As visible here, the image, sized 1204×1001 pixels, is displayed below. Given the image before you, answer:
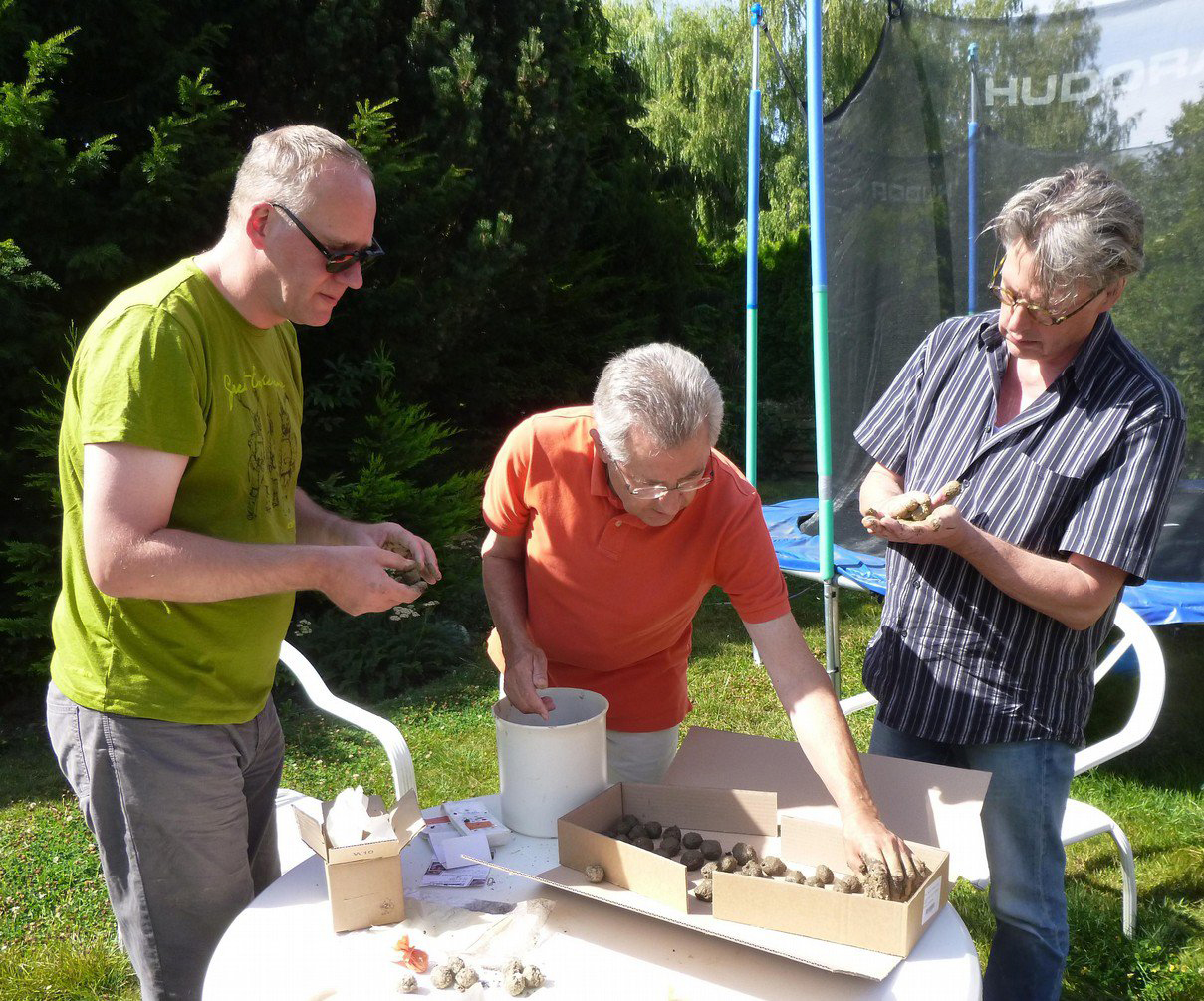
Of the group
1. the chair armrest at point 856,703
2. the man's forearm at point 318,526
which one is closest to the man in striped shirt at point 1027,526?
the chair armrest at point 856,703

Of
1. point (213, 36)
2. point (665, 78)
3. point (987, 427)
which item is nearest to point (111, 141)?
point (213, 36)

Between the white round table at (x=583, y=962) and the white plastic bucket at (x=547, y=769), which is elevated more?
the white plastic bucket at (x=547, y=769)

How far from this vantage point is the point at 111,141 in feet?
14.0

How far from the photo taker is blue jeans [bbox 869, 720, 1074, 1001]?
1.79m

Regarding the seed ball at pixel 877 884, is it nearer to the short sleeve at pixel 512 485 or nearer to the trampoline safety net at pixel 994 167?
the short sleeve at pixel 512 485

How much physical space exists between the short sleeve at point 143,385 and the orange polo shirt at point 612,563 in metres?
0.63

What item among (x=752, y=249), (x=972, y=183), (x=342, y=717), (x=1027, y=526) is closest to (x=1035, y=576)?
(x=1027, y=526)

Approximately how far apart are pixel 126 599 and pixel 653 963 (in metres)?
0.89

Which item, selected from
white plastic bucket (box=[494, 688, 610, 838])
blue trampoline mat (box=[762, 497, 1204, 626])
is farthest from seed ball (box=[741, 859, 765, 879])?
blue trampoline mat (box=[762, 497, 1204, 626])

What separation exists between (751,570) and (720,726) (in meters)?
2.52

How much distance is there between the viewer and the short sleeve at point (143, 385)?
131 centimetres

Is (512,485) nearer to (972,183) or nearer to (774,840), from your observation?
(774,840)

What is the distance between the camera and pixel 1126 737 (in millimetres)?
2334

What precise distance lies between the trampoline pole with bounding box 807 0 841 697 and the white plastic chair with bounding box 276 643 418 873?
1.37m
